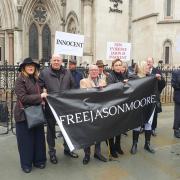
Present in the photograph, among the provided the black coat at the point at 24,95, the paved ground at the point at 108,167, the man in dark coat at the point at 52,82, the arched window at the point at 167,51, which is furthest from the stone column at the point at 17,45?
the black coat at the point at 24,95

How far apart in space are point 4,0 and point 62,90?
2020cm

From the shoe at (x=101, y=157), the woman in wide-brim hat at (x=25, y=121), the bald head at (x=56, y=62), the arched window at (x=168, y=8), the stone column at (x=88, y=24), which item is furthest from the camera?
the stone column at (x=88, y=24)

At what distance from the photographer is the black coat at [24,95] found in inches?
201

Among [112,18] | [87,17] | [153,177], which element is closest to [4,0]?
[87,17]

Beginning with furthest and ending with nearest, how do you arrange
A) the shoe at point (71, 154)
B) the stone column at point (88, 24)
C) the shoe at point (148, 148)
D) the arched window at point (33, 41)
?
the arched window at point (33, 41) → the stone column at point (88, 24) → the shoe at point (148, 148) → the shoe at point (71, 154)

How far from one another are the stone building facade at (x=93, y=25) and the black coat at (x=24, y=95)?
16.5 meters

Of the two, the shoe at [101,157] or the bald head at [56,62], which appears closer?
the bald head at [56,62]

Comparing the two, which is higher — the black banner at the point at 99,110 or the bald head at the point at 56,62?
the bald head at the point at 56,62

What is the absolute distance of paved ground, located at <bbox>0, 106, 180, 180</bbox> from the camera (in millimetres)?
5219

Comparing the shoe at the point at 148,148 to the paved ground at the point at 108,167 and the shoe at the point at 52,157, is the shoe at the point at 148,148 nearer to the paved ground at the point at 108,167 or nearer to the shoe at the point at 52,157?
the paved ground at the point at 108,167

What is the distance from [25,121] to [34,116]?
250mm

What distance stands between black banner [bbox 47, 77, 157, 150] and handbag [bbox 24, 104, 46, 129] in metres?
0.33

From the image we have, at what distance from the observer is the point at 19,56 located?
2436 cm

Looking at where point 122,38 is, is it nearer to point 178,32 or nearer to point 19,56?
point 178,32
